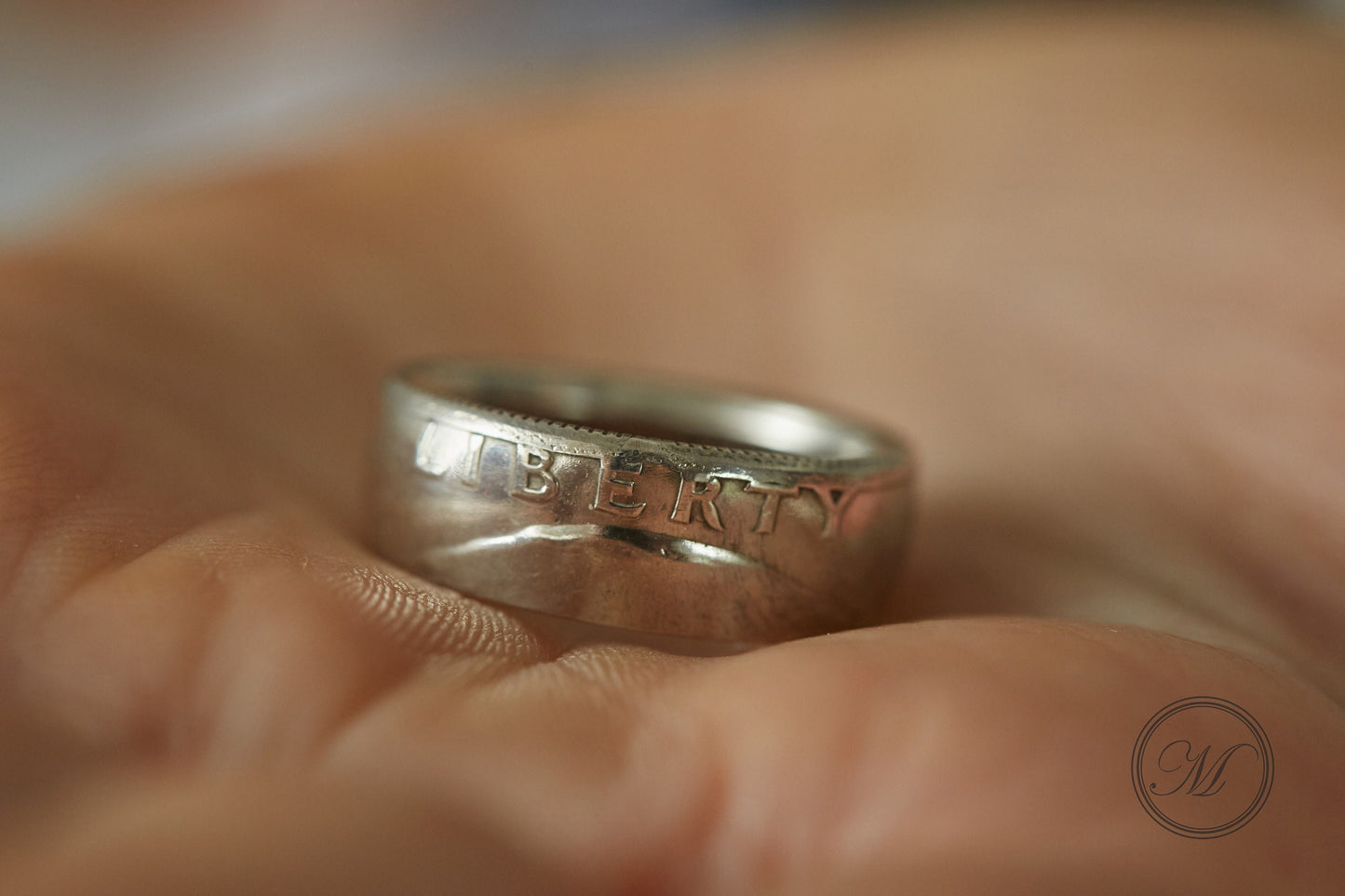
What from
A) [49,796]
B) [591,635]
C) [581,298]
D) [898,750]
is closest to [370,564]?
[591,635]

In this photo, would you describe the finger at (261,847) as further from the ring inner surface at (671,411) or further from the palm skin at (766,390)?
the ring inner surface at (671,411)

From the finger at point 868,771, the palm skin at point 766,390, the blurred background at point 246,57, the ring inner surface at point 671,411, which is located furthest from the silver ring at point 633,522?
the blurred background at point 246,57

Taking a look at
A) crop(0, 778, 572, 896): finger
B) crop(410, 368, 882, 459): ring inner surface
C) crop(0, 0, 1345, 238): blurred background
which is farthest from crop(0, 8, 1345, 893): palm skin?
crop(0, 0, 1345, 238): blurred background

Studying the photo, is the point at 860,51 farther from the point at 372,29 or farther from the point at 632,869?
the point at 632,869

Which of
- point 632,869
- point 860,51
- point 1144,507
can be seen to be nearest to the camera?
point 632,869

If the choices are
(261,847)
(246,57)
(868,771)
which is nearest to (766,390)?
(868,771)

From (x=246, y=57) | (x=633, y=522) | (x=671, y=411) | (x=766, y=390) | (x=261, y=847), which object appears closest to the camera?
(x=261, y=847)

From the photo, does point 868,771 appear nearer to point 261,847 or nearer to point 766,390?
point 261,847
